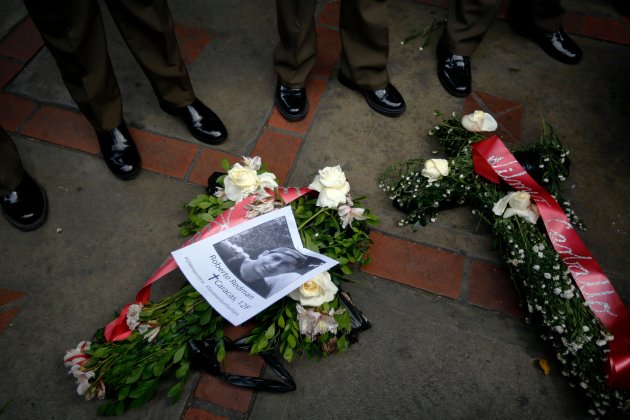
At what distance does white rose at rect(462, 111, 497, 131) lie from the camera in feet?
5.46

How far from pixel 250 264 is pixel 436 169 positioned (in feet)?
2.35

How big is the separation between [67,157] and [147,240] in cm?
55

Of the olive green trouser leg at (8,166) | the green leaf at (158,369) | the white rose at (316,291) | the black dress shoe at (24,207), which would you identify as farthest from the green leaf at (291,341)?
the olive green trouser leg at (8,166)

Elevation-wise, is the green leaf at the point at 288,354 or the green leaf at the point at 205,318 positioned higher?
the green leaf at the point at 205,318

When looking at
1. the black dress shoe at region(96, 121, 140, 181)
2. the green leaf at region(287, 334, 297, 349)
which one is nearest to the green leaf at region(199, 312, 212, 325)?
the green leaf at region(287, 334, 297, 349)

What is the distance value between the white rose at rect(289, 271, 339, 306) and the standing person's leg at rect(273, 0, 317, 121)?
0.87 meters

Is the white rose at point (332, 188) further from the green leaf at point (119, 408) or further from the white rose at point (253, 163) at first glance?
the green leaf at point (119, 408)

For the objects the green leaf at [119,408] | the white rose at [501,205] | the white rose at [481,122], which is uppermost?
the white rose at [481,122]

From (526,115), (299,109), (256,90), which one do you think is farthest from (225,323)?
(526,115)

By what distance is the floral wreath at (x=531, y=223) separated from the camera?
4.26ft

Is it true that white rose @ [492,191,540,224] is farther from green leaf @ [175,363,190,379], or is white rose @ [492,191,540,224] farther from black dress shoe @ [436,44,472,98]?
green leaf @ [175,363,190,379]

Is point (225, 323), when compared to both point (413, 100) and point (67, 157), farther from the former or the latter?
point (413, 100)

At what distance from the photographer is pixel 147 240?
64.6 inches

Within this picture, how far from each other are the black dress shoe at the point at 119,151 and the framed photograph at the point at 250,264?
580mm
